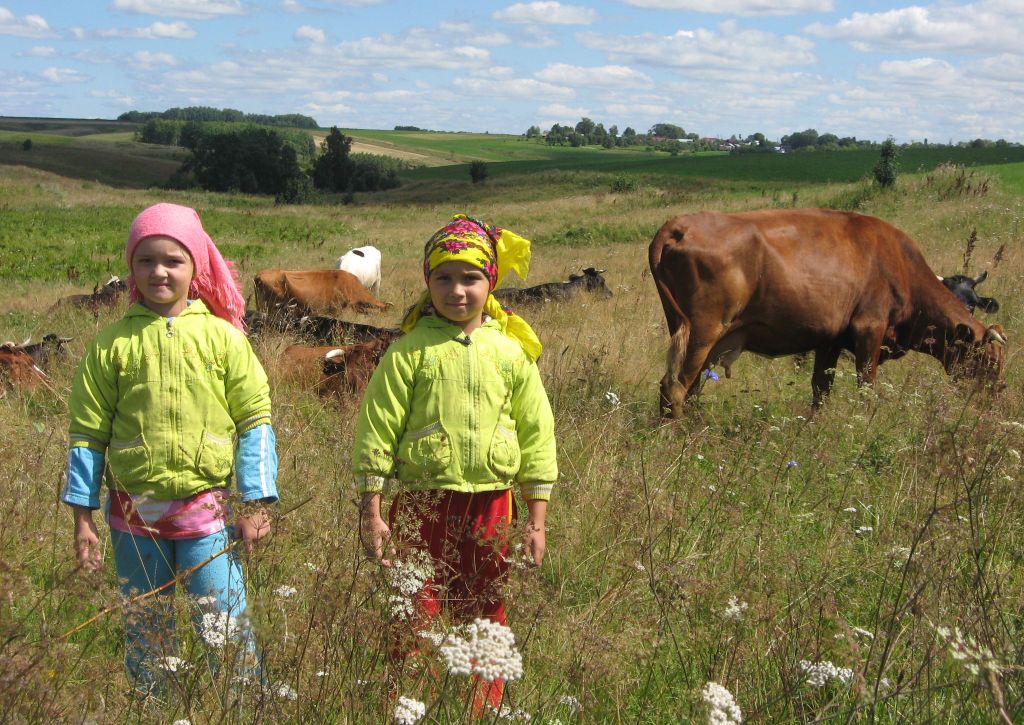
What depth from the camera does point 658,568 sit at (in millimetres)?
3082

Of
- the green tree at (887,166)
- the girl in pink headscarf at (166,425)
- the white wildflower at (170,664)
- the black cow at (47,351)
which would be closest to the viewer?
the white wildflower at (170,664)

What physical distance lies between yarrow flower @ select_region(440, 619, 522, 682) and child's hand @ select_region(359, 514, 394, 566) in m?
0.42

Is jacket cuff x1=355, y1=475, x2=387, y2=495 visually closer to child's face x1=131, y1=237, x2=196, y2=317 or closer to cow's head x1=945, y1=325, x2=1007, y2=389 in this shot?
child's face x1=131, y1=237, x2=196, y2=317

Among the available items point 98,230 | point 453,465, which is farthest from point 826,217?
point 98,230

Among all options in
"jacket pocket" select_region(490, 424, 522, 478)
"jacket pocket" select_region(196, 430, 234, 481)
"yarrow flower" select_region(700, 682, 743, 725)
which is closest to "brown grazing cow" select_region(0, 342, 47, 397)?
"jacket pocket" select_region(196, 430, 234, 481)

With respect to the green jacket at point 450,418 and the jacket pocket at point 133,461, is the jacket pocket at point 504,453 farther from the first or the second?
the jacket pocket at point 133,461

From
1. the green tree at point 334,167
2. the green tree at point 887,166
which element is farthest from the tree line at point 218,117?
the green tree at point 887,166

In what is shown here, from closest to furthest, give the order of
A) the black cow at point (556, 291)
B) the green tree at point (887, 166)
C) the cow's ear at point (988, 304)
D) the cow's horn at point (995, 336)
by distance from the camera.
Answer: the cow's horn at point (995, 336) → the cow's ear at point (988, 304) → the black cow at point (556, 291) → the green tree at point (887, 166)

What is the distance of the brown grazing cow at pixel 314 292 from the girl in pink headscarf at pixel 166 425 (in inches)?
423

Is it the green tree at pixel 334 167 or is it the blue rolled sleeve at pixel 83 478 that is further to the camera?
the green tree at pixel 334 167

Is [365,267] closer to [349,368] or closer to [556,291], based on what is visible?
[556,291]

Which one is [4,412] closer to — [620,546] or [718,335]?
[620,546]

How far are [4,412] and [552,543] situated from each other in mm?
4202

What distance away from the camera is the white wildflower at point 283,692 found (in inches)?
86.9
